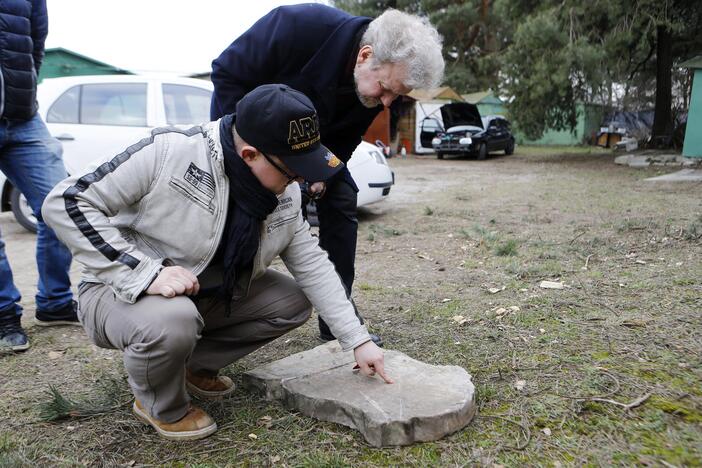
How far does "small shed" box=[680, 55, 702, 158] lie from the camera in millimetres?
12641

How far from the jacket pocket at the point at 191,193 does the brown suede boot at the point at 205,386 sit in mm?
844

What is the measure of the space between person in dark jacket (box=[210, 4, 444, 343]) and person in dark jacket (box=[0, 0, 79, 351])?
1.16 metres

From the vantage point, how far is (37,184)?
3.13 m

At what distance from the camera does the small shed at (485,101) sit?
2589cm

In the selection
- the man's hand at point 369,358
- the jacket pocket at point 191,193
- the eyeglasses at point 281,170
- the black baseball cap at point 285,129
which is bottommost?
the man's hand at point 369,358

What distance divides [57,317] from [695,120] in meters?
13.7

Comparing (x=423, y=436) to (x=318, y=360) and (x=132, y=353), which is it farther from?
(x=132, y=353)

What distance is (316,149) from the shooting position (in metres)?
1.86

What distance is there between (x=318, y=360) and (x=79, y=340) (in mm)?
1503

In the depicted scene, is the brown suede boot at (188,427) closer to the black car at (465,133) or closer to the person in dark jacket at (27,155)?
the person in dark jacket at (27,155)

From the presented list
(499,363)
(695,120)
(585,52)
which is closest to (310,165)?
(499,363)

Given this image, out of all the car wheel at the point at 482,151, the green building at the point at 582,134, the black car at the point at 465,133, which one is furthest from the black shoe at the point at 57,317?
the green building at the point at 582,134

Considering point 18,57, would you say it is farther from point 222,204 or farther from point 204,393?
point 204,393

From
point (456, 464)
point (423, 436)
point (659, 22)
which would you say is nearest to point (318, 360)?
point (423, 436)
